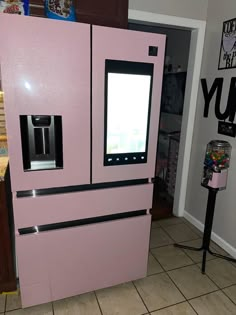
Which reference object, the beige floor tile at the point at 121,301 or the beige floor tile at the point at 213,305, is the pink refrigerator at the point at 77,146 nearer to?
the beige floor tile at the point at 121,301

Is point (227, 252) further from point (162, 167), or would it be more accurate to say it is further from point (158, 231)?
point (162, 167)

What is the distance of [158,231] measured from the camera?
2723 millimetres

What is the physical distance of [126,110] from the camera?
1509 mm

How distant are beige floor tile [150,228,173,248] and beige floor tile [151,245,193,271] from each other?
67mm

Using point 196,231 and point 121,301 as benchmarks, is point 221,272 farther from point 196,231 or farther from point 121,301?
point 121,301

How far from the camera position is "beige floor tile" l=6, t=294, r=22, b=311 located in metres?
1.70

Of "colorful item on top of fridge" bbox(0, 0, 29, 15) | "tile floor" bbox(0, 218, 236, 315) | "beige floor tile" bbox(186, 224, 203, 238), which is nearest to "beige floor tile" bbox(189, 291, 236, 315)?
"tile floor" bbox(0, 218, 236, 315)

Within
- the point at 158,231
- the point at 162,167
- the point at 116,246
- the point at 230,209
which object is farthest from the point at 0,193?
the point at 162,167

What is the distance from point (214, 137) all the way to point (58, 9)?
186cm

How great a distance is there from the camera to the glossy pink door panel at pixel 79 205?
148 centimetres

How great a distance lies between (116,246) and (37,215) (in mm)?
632

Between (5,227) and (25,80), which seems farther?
(5,227)

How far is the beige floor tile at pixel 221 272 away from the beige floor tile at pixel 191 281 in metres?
0.07

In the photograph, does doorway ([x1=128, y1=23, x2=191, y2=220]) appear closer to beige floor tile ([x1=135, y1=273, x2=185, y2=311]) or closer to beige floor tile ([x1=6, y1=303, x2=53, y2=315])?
beige floor tile ([x1=135, y1=273, x2=185, y2=311])
